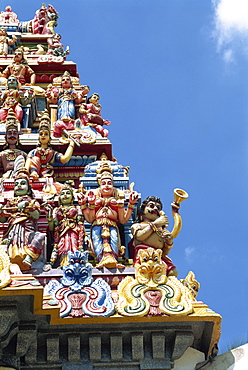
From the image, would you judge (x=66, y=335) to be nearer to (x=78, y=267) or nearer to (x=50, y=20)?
(x=78, y=267)

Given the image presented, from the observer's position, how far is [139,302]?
15.7 m

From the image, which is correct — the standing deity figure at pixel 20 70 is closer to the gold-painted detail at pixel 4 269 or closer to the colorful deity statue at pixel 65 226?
the colorful deity statue at pixel 65 226

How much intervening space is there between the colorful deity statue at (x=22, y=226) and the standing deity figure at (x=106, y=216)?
1230 mm

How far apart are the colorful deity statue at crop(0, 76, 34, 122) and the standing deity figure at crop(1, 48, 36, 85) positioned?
66.3 inches

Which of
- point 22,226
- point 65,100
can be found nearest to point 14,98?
point 65,100

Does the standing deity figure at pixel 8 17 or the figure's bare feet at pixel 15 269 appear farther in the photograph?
the standing deity figure at pixel 8 17

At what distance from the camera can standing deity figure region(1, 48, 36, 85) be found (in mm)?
27656

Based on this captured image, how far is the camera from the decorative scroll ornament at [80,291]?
15523mm

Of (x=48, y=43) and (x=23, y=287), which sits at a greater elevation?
(x=48, y=43)

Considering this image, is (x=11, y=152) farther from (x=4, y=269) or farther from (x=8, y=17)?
(x=8, y=17)

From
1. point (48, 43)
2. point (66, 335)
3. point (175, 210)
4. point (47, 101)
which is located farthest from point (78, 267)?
point (48, 43)

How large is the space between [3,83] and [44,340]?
1300cm

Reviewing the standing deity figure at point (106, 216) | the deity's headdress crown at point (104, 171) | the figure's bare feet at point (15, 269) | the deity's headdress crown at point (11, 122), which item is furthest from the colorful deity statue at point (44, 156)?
the figure's bare feet at point (15, 269)

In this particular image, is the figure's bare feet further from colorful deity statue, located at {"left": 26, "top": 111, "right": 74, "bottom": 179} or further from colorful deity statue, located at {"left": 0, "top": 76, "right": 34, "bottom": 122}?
colorful deity statue, located at {"left": 0, "top": 76, "right": 34, "bottom": 122}
